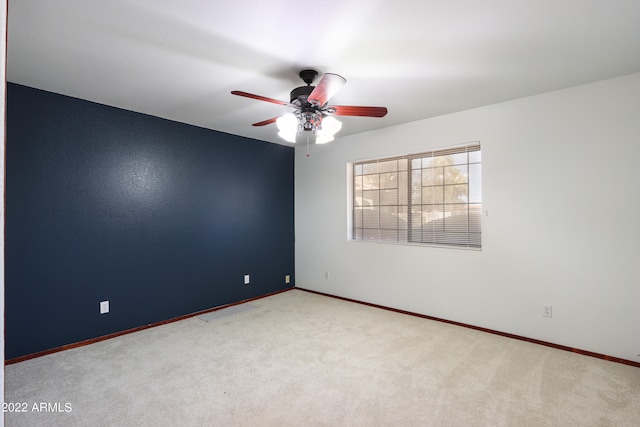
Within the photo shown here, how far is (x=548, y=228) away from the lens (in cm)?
298

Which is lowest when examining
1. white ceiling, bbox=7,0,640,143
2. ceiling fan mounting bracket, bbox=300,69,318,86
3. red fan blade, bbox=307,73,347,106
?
red fan blade, bbox=307,73,347,106

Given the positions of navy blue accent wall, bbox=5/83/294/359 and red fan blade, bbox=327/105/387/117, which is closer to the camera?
red fan blade, bbox=327/105/387/117

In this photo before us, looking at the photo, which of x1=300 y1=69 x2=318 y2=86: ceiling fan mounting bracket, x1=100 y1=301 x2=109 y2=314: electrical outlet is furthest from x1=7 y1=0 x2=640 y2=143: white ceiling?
x1=100 y1=301 x2=109 y2=314: electrical outlet

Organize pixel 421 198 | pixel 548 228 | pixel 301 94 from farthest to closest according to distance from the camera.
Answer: pixel 421 198 → pixel 548 228 → pixel 301 94

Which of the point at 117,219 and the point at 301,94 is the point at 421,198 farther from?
the point at 117,219

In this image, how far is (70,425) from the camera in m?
1.89

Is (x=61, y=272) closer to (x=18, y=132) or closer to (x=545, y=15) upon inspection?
(x=18, y=132)

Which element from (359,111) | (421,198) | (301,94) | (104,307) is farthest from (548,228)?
(104,307)

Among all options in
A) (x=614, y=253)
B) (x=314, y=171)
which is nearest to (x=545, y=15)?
(x=614, y=253)

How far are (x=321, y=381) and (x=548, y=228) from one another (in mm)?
2489

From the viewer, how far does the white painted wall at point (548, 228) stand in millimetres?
2643

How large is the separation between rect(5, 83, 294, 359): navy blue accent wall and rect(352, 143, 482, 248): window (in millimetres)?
1569

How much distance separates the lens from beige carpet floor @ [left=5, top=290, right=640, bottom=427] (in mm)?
1968

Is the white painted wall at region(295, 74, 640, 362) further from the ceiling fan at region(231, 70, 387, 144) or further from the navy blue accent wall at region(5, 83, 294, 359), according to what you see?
the navy blue accent wall at region(5, 83, 294, 359)
